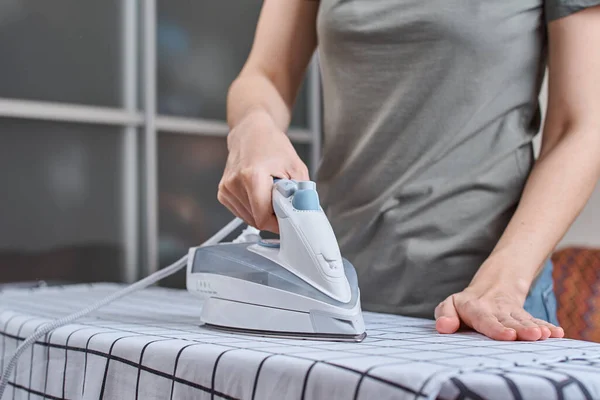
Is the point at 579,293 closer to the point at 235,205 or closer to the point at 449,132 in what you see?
the point at 449,132

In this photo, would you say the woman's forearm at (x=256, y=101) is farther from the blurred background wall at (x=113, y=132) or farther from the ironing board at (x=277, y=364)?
the blurred background wall at (x=113, y=132)

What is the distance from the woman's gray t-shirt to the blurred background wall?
4.39ft

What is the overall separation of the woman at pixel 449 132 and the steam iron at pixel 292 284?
0.14 meters

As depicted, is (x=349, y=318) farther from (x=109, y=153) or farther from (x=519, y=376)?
(x=109, y=153)

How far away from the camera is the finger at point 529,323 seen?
0.65m

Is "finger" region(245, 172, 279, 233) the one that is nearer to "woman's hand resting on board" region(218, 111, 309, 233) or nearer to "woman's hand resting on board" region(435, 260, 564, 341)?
"woman's hand resting on board" region(218, 111, 309, 233)

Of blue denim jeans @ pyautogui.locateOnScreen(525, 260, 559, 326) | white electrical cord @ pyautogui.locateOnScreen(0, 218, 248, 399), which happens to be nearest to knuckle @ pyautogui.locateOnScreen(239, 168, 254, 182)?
white electrical cord @ pyautogui.locateOnScreen(0, 218, 248, 399)

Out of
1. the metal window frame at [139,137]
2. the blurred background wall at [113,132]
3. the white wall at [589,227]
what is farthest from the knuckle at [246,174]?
the white wall at [589,227]

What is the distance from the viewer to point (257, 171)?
0.72m

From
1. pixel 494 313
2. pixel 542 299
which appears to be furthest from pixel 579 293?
pixel 494 313

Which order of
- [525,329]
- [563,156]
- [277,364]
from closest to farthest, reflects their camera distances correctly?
[277,364] → [525,329] → [563,156]

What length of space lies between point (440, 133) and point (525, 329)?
0.35 metres

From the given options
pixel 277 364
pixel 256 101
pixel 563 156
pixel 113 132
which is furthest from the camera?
pixel 113 132

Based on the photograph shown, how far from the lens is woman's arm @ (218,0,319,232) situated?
74cm
